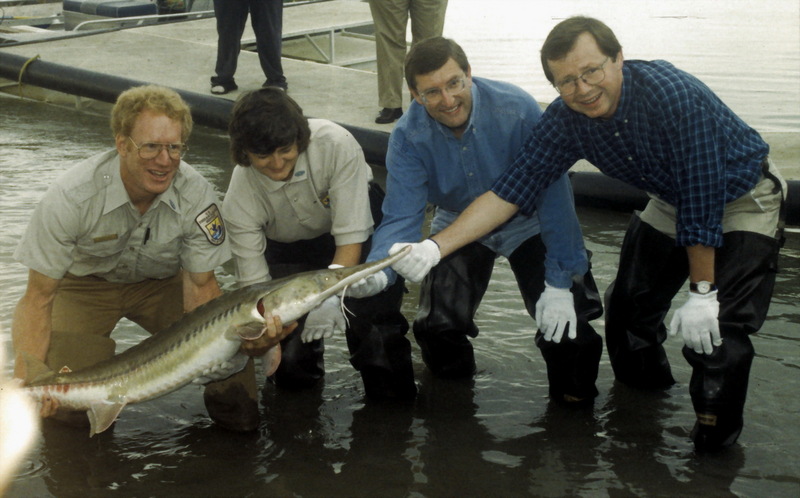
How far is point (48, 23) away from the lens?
15328 mm

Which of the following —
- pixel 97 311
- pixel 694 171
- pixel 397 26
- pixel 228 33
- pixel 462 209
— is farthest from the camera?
pixel 228 33

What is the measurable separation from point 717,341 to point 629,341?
768mm

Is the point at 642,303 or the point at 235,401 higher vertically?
the point at 642,303

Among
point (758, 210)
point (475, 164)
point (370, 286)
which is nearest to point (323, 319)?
point (370, 286)

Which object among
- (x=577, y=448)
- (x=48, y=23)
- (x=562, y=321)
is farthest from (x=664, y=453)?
(x=48, y=23)

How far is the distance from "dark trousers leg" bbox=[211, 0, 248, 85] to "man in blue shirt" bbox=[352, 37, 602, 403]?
479 cm

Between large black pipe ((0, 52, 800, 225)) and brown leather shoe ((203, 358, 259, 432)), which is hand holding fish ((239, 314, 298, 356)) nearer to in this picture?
brown leather shoe ((203, 358, 259, 432))

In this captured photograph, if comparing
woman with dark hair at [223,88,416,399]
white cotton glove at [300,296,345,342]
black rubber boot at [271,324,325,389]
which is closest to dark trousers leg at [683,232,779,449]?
woman with dark hair at [223,88,416,399]

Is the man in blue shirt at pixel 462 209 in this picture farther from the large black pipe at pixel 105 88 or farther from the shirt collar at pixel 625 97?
the large black pipe at pixel 105 88

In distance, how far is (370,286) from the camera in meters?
4.50

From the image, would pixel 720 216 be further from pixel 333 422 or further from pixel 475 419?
pixel 333 422

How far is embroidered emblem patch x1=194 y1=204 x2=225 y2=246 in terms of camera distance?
4.36 meters

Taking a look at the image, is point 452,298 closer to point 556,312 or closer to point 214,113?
point 556,312

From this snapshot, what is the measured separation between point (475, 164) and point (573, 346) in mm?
948
